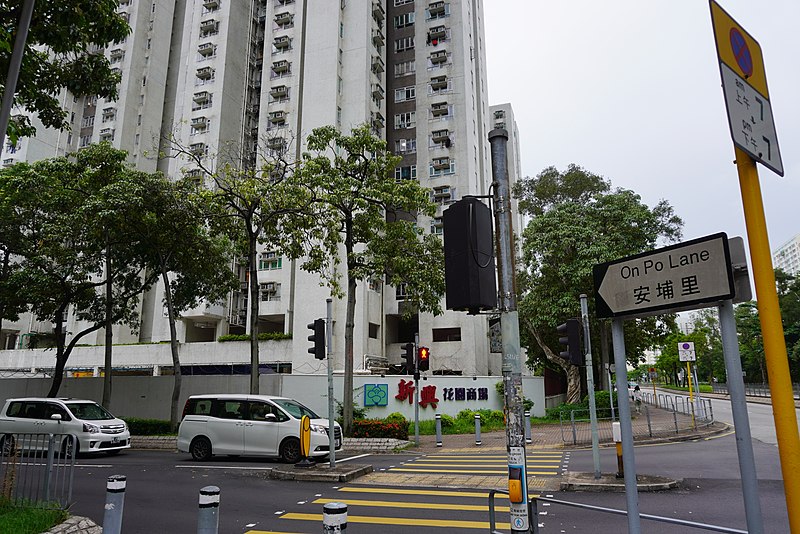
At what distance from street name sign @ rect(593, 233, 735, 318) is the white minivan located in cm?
1206

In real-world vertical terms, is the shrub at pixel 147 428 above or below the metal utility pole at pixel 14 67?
below

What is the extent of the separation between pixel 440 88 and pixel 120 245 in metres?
26.8

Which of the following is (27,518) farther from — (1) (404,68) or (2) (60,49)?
(1) (404,68)

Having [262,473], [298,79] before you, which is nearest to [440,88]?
[298,79]

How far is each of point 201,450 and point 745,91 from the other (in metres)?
15.8

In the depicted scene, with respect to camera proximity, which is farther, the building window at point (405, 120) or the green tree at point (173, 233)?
the building window at point (405, 120)

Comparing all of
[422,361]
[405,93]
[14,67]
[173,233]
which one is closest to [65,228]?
[173,233]

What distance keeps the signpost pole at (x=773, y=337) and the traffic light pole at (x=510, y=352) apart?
7.46 ft

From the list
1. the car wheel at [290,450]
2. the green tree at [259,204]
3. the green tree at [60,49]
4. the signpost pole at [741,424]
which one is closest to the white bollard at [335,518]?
the signpost pole at [741,424]

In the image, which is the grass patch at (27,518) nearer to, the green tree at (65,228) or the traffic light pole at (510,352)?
the traffic light pole at (510,352)

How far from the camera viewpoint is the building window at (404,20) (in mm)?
45219

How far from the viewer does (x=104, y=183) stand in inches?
870

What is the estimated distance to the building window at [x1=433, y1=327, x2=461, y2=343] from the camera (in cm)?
3653

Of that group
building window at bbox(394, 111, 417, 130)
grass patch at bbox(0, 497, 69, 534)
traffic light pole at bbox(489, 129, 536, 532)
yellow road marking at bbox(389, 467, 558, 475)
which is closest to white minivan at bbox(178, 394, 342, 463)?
yellow road marking at bbox(389, 467, 558, 475)
